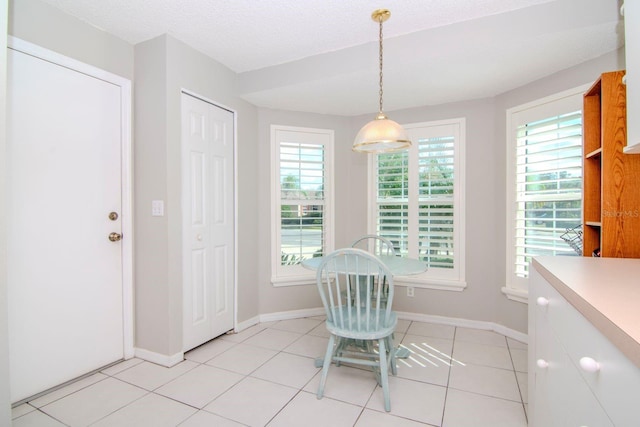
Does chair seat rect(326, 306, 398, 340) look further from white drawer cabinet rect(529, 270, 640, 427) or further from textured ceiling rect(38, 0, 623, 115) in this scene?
textured ceiling rect(38, 0, 623, 115)

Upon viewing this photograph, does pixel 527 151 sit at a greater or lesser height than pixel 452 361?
greater

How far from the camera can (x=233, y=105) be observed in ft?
9.27

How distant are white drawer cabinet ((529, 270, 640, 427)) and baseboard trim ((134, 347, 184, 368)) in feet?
7.19

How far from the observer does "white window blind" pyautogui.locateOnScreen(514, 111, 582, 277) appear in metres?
2.27

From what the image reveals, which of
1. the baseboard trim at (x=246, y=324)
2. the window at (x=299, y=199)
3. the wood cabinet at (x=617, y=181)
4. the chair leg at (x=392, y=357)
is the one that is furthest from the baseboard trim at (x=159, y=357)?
the wood cabinet at (x=617, y=181)

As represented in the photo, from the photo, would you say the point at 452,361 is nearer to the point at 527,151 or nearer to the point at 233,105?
the point at 527,151

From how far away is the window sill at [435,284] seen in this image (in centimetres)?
299

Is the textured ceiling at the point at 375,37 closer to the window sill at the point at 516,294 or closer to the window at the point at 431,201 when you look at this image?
the window at the point at 431,201

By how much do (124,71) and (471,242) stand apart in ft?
10.6

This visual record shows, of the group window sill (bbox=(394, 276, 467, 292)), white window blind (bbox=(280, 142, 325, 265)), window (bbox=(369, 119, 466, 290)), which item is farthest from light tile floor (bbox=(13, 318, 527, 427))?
white window blind (bbox=(280, 142, 325, 265))

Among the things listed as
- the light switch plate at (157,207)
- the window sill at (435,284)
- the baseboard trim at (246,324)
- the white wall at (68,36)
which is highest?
the white wall at (68,36)

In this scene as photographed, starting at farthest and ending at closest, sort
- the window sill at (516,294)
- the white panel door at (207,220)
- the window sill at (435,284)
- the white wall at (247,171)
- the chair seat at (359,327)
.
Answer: the window sill at (435,284), the window sill at (516,294), the white panel door at (207,220), the white wall at (247,171), the chair seat at (359,327)

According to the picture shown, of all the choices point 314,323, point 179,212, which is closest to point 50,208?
point 179,212

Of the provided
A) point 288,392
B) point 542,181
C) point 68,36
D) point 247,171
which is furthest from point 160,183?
point 542,181
